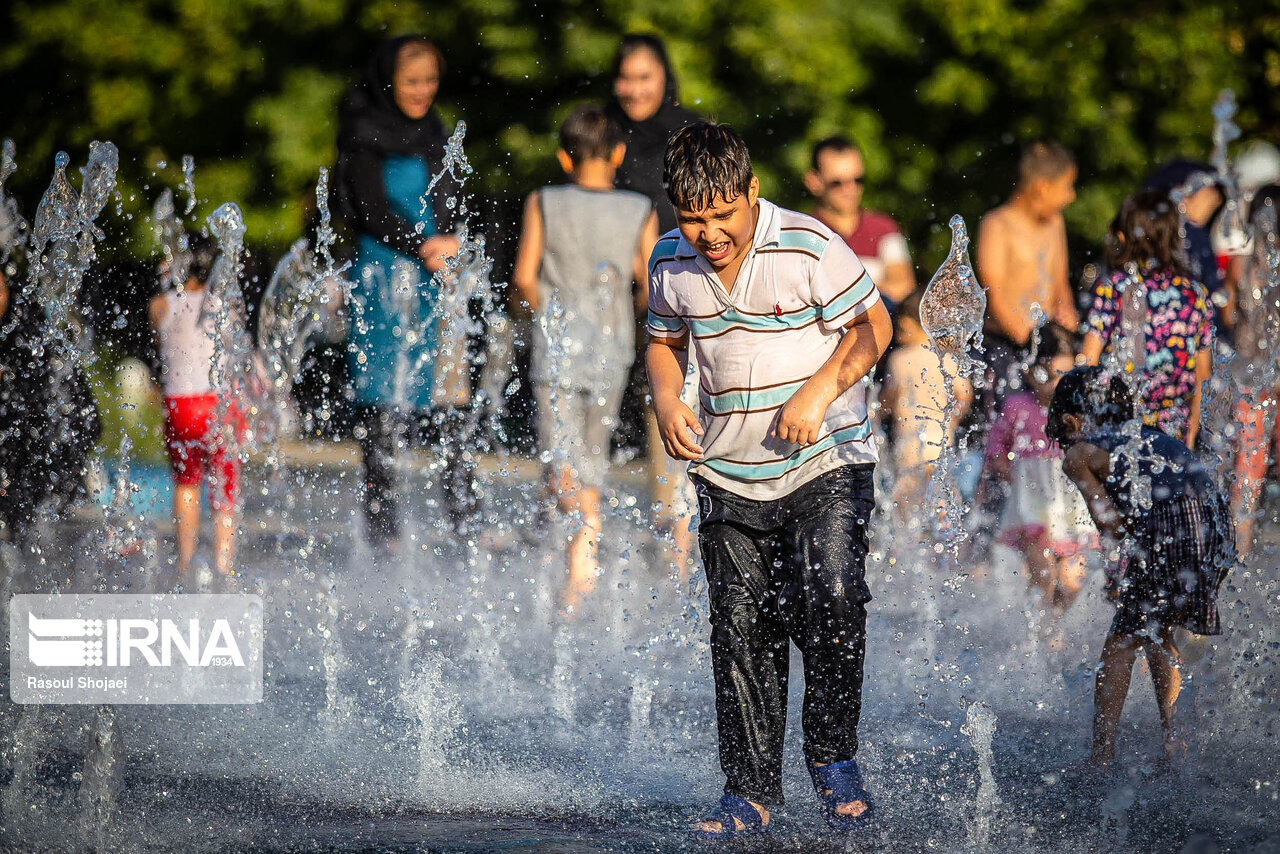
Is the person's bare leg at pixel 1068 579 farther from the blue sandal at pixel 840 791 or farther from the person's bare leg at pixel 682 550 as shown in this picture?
the blue sandal at pixel 840 791

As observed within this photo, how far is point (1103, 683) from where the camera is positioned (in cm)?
396

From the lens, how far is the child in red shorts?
6.44 metres

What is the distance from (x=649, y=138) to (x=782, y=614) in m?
3.44

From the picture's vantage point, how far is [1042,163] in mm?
6539

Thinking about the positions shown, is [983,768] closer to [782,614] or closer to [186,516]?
[782,614]

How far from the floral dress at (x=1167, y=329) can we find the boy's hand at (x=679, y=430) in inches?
74.8

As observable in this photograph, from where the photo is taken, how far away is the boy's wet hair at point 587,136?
6.18 m

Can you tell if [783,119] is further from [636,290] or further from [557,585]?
[557,585]

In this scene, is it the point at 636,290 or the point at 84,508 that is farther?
the point at 84,508

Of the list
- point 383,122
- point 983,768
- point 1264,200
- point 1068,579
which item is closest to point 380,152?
point 383,122

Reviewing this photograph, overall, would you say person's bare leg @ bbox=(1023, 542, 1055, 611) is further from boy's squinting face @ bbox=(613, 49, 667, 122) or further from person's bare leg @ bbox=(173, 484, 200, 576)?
person's bare leg @ bbox=(173, 484, 200, 576)

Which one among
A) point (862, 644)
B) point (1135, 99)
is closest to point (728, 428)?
point (862, 644)

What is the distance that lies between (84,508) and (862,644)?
518 cm

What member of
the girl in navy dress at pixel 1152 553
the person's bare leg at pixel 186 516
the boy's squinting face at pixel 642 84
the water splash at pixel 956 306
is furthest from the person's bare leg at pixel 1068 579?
the person's bare leg at pixel 186 516
